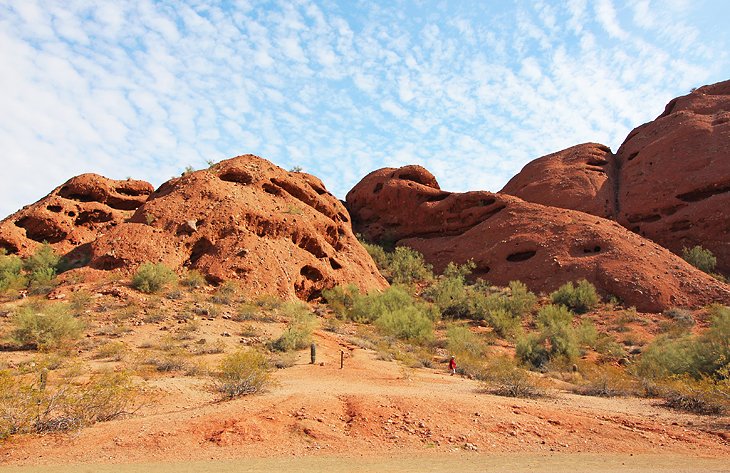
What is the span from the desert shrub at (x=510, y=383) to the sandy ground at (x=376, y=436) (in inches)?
29.4

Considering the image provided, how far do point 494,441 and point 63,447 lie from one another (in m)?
5.78

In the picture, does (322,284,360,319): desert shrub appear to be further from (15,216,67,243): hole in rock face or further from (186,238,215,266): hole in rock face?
(15,216,67,243): hole in rock face

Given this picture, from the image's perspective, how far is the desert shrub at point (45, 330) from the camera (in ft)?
36.7

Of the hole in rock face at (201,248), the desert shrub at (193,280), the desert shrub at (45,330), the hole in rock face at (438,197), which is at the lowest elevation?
the desert shrub at (45,330)

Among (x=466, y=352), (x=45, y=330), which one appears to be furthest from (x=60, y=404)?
(x=466, y=352)

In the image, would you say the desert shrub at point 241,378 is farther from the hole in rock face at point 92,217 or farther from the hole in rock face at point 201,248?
the hole in rock face at point 92,217

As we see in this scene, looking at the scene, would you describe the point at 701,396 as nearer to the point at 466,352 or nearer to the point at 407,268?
the point at 466,352

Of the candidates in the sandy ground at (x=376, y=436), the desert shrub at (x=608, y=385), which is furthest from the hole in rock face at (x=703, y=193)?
the sandy ground at (x=376, y=436)

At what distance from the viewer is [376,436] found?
6.96 meters

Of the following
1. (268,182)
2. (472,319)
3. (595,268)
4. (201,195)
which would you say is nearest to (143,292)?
(201,195)

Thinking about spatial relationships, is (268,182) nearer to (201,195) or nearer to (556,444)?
(201,195)

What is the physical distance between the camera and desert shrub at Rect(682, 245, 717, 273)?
29359 mm

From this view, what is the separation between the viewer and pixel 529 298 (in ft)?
84.5

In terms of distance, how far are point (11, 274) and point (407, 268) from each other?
21687 mm
